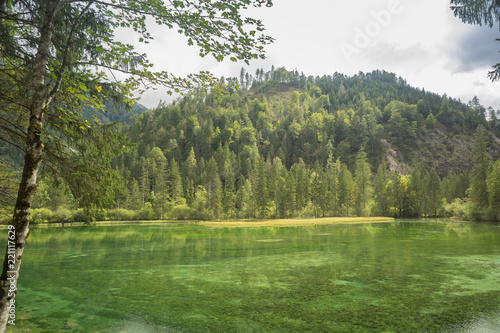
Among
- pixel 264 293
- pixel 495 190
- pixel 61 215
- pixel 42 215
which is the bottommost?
pixel 61 215

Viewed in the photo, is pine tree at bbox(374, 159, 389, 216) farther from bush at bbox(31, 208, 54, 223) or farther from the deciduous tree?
the deciduous tree

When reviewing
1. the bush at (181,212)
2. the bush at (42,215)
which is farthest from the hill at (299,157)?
the bush at (42,215)

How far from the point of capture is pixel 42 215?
6388 cm

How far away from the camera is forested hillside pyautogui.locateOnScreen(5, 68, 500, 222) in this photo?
84.4 m

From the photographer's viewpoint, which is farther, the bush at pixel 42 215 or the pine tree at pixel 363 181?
the pine tree at pixel 363 181

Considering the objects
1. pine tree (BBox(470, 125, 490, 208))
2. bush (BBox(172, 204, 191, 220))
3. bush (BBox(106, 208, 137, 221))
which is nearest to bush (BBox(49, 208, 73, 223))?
bush (BBox(106, 208, 137, 221))

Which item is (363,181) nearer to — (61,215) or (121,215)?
(121,215)

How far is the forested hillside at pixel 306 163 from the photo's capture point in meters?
84.4

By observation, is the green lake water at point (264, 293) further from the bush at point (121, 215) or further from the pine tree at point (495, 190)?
the bush at point (121, 215)

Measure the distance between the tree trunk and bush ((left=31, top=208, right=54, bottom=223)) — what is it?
68700 mm

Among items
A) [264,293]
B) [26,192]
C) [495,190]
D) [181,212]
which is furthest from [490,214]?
[26,192]

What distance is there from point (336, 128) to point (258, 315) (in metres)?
167

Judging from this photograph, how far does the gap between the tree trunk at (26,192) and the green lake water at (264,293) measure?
17.3 ft

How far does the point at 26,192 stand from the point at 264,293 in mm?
10267
